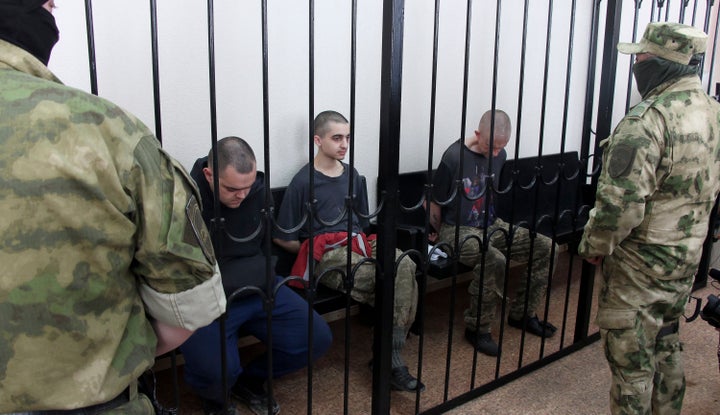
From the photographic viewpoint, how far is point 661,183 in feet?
6.39

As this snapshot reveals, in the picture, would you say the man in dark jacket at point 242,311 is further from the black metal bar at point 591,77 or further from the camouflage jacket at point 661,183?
the black metal bar at point 591,77

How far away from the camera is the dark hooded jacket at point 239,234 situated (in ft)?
6.98

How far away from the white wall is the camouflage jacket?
53cm

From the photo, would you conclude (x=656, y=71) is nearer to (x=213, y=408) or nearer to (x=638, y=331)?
(x=638, y=331)

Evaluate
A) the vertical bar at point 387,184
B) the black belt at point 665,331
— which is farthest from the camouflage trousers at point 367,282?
the black belt at point 665,331

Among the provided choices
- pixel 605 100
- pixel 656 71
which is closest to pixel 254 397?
pixel 656 71

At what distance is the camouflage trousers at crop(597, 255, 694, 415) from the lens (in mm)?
2014

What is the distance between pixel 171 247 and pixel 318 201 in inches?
60.0

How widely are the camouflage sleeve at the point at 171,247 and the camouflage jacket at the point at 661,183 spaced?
1385 mm

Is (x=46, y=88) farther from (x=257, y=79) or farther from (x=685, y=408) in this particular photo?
(x=685, y=408)

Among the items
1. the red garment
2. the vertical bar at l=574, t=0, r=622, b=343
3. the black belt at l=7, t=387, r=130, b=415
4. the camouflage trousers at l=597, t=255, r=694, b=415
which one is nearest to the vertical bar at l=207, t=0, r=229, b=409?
the black belt at l=7, t=387, r=130, b=415

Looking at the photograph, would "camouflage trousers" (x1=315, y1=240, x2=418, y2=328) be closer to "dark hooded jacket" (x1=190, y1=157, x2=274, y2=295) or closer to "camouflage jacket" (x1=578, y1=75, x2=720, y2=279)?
"dark hooded jacket" (x1=190, y1=157, x2=274, y2=295)

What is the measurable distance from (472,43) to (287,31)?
1234 millimetres

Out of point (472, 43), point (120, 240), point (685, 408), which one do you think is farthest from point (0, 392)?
point (472, 43)
